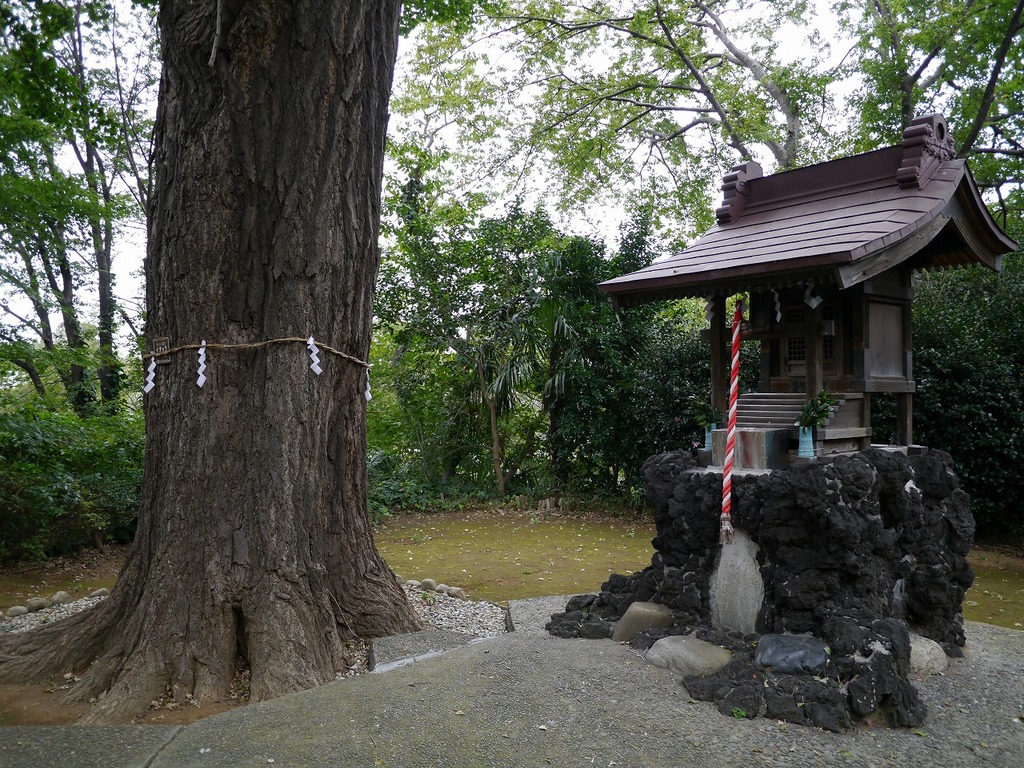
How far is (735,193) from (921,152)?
136cm

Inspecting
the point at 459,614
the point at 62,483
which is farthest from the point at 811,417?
the point at 62,483

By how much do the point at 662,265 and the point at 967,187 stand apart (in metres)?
2.12

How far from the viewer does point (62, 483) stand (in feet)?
25.1

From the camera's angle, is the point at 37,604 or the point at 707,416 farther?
the point at 37,604

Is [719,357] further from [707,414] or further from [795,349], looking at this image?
[795,349]

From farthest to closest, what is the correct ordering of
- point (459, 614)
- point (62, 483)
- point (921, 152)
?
point (62, 483)
point (459, 614)
point (921, 152)

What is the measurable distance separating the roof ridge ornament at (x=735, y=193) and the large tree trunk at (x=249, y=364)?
2952 millimetres

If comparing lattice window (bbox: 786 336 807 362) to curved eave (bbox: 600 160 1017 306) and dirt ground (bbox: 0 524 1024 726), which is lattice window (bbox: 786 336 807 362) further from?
dirt ground (bbox: 0 524 1024 726)

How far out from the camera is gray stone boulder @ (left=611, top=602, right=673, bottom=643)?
481 centimetres

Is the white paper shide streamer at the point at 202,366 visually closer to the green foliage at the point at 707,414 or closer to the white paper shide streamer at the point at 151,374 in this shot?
the white paper shide streamer at the point at 151,374

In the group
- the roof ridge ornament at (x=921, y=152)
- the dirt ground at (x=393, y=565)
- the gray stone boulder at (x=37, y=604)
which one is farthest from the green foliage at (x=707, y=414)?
the gray stone boulder at (x=37, y=604)

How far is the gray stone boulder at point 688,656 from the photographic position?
4160 mm

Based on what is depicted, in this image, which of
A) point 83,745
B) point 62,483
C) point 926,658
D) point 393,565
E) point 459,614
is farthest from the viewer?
point 393,565

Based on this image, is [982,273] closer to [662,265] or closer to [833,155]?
[833,155]
